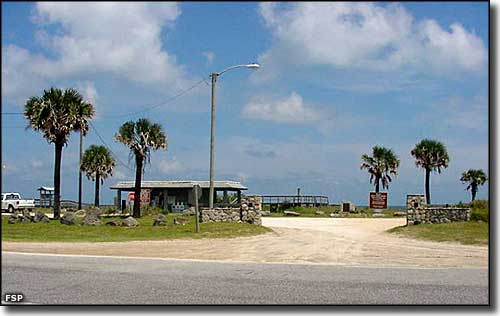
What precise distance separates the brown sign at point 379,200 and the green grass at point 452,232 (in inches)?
809

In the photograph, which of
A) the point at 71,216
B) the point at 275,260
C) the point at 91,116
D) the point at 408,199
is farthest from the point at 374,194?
the point at 275,260

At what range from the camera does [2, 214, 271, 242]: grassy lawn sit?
24.7 meters

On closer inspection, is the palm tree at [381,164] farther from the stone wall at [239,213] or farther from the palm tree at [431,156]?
the stone wall at [239,213]

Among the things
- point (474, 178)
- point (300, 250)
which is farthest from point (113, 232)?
point (474, 178)

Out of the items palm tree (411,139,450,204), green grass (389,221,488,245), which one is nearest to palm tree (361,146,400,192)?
palm tree (411,139,450,204)

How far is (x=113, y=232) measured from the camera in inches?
1045

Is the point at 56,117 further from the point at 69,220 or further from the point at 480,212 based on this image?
the point at 480,212

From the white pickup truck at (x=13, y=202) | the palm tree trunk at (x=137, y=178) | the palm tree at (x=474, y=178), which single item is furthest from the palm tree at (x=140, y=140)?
the palm tree at (x=474, y=178)

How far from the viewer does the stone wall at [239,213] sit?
31.1m

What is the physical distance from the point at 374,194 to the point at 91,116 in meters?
Answer: 23.5

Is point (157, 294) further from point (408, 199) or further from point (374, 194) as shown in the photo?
point (374, 194)

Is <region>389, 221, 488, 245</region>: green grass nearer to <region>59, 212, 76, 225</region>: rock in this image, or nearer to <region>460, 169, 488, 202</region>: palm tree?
<region>59, 212, 76, 225</region>: rock

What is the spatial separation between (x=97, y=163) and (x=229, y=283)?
145 feet


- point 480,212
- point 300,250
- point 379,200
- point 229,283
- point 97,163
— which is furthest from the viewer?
point 97,163
